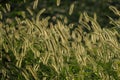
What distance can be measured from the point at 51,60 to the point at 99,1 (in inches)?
338

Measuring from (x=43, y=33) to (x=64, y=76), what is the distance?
0.50m

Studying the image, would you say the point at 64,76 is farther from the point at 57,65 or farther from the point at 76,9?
the point at 76,9

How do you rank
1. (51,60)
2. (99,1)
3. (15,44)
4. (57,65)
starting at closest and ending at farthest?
(57,65)
(51,60)
(15,44)
(99,1)

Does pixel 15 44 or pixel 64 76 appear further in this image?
pixel 15 44

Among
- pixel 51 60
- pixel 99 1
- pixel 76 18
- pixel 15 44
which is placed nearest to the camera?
pixel 51 60

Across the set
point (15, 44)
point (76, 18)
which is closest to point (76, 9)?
point (76, 18)

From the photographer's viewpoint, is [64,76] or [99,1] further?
[99,1]

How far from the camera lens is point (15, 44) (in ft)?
18.0

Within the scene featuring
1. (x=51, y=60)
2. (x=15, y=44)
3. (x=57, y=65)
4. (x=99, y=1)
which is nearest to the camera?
(x=57, y=65)

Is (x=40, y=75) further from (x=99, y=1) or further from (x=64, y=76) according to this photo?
(x=99, y=1)

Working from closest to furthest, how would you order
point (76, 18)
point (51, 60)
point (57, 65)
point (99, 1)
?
point (57, 65), point (51, 60), point (76, 18), point (99, 1)

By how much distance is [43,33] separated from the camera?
4906 mm

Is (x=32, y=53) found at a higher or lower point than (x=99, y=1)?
lower

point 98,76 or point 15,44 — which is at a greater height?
point 15,44
